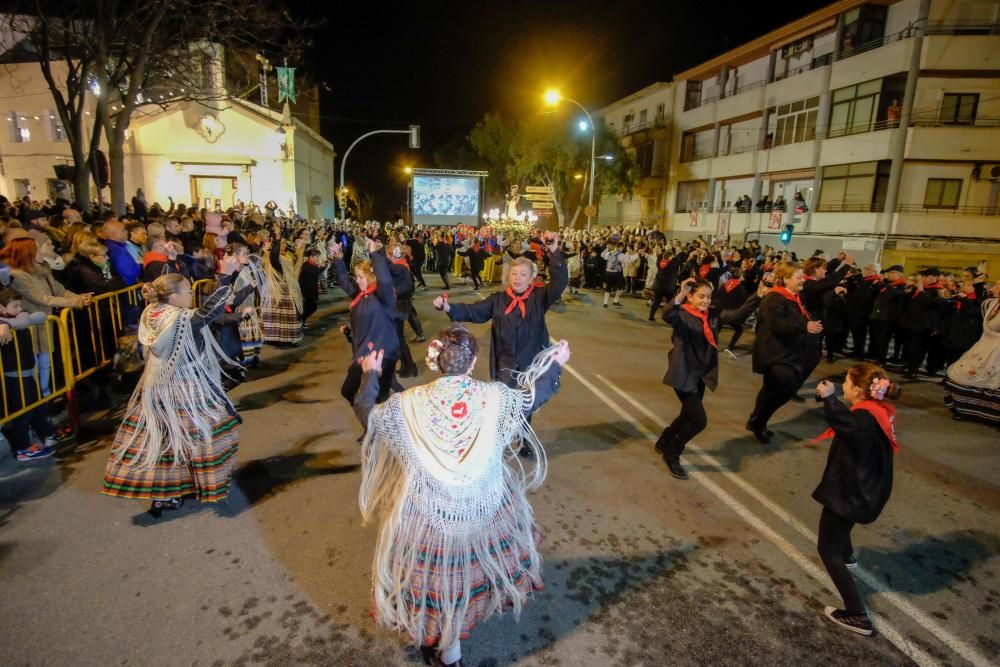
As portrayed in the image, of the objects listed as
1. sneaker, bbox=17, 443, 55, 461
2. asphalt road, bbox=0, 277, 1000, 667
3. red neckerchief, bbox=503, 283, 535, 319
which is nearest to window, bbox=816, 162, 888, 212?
asphalt road, bbox=0, 277, 1000, 667

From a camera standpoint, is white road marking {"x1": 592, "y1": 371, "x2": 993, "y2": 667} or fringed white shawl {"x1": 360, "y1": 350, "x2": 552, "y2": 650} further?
white road marking {"x1": 592, "y1": 371, "x2": 993, "y2": 667}

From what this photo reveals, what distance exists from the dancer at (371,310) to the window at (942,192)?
25323 mm

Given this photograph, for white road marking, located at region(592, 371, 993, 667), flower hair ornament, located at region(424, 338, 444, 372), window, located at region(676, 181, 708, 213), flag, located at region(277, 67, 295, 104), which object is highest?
flag, located at region(277, 67, 295, 104)

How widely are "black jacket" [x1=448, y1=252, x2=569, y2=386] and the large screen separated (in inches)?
1379

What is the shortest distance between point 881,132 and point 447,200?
2591 centimetres

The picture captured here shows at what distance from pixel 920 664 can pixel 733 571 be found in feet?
3.42

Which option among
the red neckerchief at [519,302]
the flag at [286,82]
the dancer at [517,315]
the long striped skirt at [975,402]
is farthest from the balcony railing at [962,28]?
the flag at [286,82]

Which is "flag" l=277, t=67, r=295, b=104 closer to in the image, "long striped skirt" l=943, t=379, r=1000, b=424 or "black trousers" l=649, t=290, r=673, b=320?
"black trousers" l=649, t=290, r=673, b=320

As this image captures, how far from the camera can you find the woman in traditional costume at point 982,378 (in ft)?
22.6

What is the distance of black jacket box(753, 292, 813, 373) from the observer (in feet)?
19.3

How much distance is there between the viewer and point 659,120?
38.0 m

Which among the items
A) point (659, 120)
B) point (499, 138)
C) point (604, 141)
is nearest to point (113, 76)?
point (604, 141)

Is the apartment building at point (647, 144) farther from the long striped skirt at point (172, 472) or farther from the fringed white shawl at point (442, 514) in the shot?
the fringed white shawl at point (442, 514)

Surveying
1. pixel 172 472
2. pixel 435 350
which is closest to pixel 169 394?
pixel 172 472
